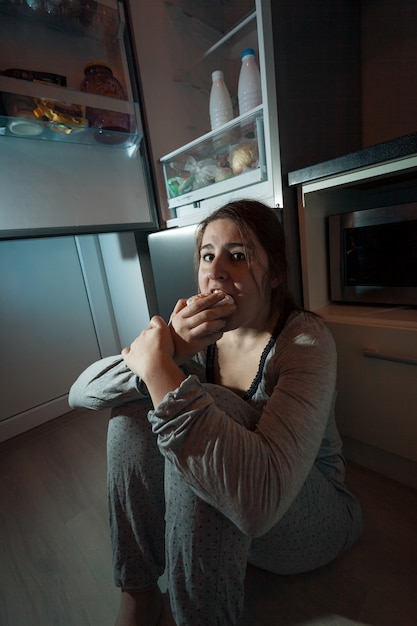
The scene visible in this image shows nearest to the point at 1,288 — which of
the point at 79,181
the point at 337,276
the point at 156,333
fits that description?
the point at 79,181

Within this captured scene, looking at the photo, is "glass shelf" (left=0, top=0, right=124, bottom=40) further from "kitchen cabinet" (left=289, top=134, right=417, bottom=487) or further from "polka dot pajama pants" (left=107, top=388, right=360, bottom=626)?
"polka dot pajama pants" (left=107, top=388, right=360, bottom=626)

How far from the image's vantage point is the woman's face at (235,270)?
568 mm

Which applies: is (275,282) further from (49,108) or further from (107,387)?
(49,108)

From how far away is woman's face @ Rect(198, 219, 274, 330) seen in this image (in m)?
0.57

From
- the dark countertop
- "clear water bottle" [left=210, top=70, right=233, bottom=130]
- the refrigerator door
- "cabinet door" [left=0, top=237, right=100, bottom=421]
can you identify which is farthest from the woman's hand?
"cabinet door" [left=0, top=237, right=100, bottom=421]

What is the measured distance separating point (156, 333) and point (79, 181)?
0.86 meters

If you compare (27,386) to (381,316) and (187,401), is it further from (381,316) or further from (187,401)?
(381,316)

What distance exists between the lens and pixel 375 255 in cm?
82

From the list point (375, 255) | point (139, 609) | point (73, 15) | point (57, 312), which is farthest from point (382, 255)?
point (57, 312)

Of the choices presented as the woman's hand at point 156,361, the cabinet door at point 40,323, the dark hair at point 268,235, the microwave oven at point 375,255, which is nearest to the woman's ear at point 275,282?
the dark hair at point 268,235

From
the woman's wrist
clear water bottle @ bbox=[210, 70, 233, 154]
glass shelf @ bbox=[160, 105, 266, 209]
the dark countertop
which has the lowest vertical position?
the woman's wrist

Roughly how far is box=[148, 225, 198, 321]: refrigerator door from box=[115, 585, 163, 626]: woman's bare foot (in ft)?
2.73

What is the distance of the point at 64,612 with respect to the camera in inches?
26.0

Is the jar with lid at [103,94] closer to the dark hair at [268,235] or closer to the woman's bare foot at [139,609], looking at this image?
the dark hair at [268,235]
